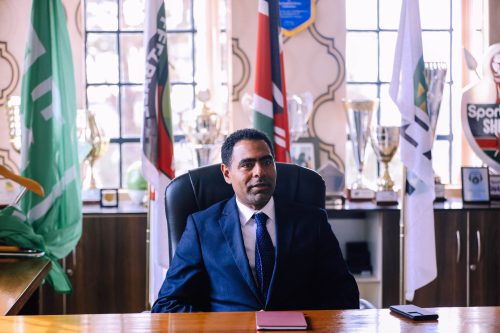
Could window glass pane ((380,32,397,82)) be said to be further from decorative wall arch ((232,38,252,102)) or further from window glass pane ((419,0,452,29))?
decorative wall arch ((232,38,252,102))

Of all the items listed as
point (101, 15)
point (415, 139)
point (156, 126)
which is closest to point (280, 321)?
point (156, 126)

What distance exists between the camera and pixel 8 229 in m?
3.55

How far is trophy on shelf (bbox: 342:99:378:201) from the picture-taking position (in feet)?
15.8

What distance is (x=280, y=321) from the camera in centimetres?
231

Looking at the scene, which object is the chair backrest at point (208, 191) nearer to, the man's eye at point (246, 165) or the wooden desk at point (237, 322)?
the man's eye at point (246, 165)

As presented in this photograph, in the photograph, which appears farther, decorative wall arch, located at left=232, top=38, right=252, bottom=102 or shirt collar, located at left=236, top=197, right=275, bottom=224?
decorative wall arch, located at left=232, top=38, right=252, bottom=102

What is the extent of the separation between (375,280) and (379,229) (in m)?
0.28

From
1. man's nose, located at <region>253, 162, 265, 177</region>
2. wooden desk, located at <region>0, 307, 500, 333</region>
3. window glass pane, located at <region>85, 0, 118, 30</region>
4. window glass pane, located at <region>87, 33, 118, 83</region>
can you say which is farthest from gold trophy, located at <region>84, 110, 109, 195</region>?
wooden desk, located at <region>0, 307, 500, 333</region>

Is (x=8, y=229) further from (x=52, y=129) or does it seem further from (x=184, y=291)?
(x=184, y=291)

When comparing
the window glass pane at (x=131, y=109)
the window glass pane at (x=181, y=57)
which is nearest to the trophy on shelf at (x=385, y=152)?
the window glass pane at (x=181, y=57)

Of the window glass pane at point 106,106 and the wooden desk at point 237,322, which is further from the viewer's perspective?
the window glass pane at point 106,106

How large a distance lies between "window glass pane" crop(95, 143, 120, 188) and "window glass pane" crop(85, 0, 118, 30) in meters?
0.72

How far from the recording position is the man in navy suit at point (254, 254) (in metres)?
2.78

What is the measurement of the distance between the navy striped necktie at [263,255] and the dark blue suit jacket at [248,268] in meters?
0.03
